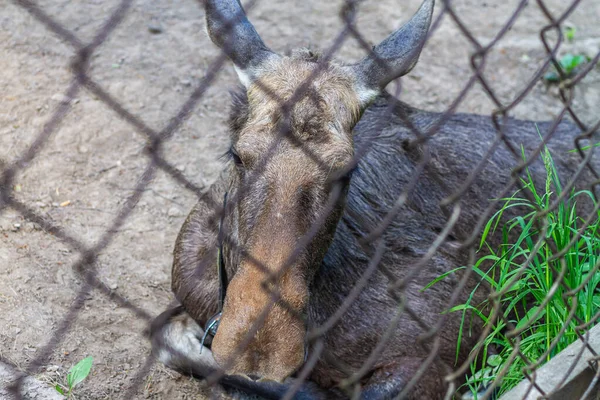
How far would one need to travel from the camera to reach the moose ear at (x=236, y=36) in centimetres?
343

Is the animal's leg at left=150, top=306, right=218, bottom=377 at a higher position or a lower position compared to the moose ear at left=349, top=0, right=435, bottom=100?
lower

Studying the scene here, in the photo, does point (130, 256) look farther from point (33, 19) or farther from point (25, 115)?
point (33, 19)

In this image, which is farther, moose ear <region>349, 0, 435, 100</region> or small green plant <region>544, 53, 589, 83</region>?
small green plant <region>544, 53, 589, 83</region>

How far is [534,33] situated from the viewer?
7012mm

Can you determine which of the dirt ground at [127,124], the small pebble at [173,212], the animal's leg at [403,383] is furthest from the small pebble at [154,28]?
the animal's leg at [403,383]

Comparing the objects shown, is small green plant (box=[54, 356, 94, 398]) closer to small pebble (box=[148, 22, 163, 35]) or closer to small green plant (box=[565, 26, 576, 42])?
small pebble (box=[148, 22, 163, 35])

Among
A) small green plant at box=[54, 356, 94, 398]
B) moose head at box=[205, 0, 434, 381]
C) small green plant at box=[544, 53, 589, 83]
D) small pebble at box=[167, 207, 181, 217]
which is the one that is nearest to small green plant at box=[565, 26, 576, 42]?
small green plant at box=[544, 53, 589, 83]

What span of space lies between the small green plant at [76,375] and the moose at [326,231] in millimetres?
561

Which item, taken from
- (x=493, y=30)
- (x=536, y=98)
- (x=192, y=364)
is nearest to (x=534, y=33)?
(x=493, y=30)

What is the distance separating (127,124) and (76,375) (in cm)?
244

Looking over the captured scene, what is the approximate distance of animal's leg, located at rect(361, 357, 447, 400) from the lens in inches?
154

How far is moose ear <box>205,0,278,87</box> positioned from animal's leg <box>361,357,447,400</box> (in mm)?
1684

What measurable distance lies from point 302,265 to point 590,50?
483 cm

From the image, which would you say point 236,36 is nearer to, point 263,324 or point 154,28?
point 263,324
